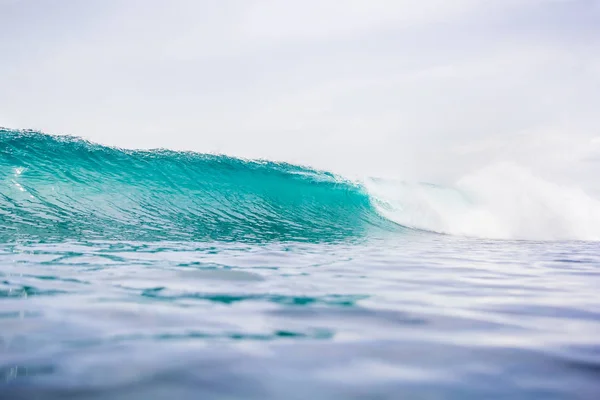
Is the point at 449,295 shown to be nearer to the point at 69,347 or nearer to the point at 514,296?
the point at 514,296

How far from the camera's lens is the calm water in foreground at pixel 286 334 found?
4.17 feet

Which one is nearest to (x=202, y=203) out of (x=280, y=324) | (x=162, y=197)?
(x=162, y=197)

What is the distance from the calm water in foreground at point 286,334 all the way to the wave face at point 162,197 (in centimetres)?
368

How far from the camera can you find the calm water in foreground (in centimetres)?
127

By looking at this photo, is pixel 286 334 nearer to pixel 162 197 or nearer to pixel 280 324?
pixel 280 324

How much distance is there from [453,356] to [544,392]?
1.20 ft

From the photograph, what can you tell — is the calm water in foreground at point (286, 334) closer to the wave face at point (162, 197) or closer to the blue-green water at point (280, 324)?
the blue-green water at point (280, 324)

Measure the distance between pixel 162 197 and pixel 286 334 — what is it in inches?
385

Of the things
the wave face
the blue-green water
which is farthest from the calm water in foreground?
the wave face

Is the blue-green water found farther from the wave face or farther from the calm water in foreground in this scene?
the wave face

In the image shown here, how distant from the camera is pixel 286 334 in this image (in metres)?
1.85

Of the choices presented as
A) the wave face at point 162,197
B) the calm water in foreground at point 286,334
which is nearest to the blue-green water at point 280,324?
the calm water in foreground at point 286,334

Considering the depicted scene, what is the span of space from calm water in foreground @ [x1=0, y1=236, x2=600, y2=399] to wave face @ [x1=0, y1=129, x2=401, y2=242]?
3677 mm

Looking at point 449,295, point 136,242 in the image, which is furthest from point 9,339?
point 136,242
